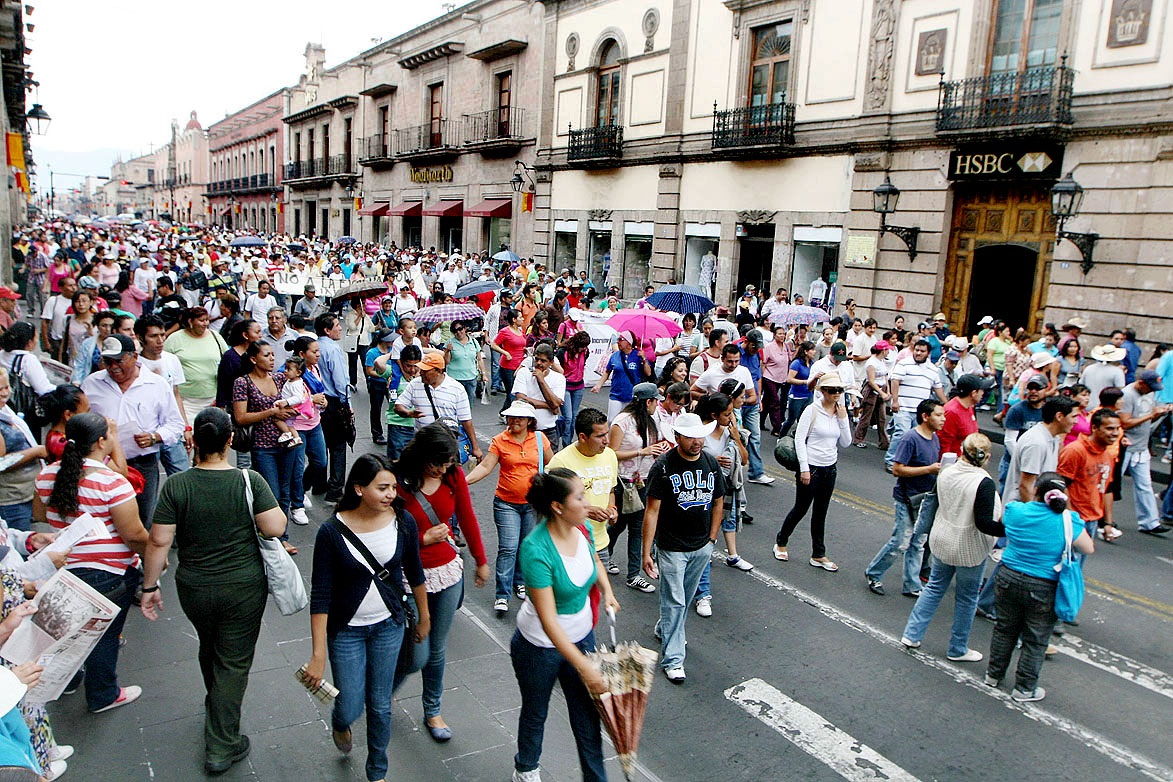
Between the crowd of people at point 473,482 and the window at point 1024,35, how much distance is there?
20.9 ft

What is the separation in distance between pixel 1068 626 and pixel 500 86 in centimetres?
3064

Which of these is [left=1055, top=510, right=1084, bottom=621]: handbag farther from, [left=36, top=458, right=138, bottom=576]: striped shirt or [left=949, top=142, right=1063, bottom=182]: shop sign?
[left=949, top=142, right=1063, bottom=182]: shop sign

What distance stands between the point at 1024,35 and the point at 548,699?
16.4m

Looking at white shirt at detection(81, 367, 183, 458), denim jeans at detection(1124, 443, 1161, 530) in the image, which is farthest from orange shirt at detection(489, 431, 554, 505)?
denim jeans at detection(1124, 443, 1161, 530)

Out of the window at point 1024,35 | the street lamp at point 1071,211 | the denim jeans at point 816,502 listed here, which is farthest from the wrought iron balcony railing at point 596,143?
the denim jeans at point 816,502

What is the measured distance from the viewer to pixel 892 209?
17469mm

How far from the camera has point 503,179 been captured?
106 ft

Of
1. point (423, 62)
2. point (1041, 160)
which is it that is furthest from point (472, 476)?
point (423, 62)

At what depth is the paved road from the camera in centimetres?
421

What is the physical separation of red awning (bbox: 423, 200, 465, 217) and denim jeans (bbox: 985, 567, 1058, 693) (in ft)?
103

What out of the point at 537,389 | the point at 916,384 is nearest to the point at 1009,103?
the point at 916,384

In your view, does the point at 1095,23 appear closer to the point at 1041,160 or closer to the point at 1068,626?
the point at 1041,160

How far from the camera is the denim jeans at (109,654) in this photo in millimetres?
4199

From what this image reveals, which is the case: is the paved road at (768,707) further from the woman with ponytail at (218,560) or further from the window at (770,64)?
the window at (770,64)
